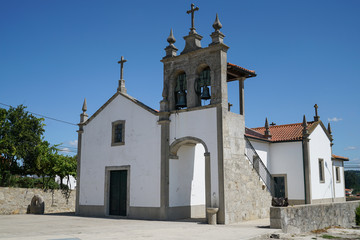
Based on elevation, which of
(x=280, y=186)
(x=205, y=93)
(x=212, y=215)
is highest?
(x=205, y=93)

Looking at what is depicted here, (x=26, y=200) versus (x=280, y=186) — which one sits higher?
(x=280, y=186)

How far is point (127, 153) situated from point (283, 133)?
10.3 meters

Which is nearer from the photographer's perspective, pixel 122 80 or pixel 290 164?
pixel 122 80

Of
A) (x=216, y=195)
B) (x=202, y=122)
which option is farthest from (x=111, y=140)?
(x=216, y=195)

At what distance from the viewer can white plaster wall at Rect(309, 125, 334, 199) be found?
20.8 metres

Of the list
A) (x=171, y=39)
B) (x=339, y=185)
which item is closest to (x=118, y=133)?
(x=171, y=39)

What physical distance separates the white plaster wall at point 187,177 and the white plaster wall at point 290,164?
5.41m

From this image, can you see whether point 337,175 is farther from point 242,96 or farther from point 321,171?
point 242,96

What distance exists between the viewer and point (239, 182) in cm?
1559

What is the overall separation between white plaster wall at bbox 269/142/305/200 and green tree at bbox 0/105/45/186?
642 inches

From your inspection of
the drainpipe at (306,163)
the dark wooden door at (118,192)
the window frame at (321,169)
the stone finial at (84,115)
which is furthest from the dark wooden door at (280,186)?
the stone finial at (84,115)

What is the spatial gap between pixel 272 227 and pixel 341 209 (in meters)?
5.85

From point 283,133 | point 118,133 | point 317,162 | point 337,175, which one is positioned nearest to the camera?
A: point 118,133

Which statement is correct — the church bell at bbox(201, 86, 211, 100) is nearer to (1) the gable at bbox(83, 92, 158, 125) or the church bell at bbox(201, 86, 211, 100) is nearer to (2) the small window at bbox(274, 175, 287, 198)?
(1) the gable at bbox(83, 92, 158, 125)
